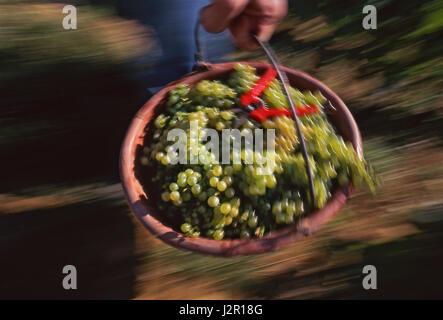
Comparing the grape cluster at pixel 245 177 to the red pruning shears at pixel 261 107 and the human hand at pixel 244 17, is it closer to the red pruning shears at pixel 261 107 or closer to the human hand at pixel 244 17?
the red pruning shears at pixel 261 107

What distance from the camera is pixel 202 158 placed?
32.4 inches

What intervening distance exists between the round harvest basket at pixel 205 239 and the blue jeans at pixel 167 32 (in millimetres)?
317

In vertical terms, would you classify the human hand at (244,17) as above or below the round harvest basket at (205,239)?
above

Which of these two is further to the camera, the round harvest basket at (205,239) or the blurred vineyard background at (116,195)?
the blurred vineyard background at (116,195)

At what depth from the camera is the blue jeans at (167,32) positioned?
123cm

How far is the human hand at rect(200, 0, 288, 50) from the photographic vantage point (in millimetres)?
849

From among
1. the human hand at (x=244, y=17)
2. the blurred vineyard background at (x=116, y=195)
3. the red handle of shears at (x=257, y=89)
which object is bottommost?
the blurred vineyard background at (x=116, y=195)

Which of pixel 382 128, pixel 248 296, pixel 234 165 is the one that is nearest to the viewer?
pixel 234 165

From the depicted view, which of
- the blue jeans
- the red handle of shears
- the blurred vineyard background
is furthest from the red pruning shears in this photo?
the blurred vineyard background

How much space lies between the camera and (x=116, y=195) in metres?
1.29

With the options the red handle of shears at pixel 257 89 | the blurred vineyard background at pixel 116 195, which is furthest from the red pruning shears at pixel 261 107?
the blurred vineyard background at pixel 116 195

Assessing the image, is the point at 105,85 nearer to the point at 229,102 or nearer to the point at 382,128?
the point at 229,102
